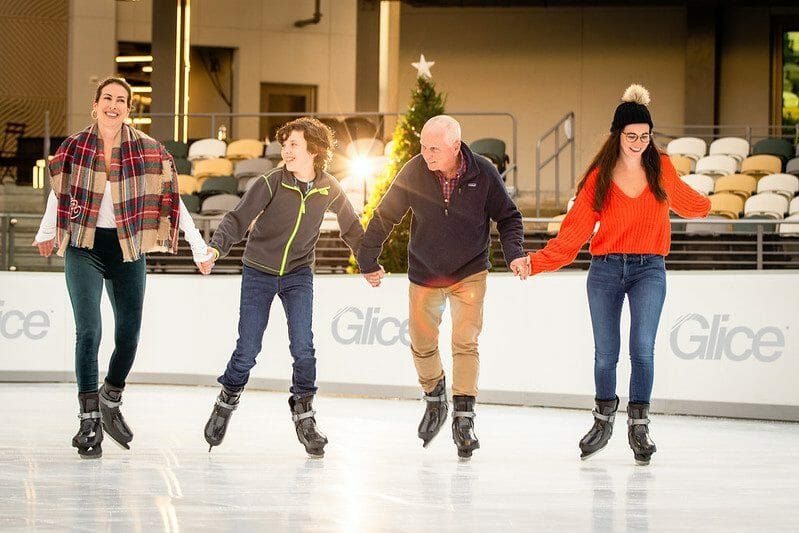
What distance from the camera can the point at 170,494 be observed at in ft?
15.1

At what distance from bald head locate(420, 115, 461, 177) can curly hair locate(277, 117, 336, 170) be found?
1.49 ft

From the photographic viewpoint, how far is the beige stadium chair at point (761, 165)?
15867mm

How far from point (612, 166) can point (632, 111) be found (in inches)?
10.2

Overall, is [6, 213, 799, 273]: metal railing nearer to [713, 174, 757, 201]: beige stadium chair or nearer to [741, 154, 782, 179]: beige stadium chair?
[713, 174, 757, 201]: beige stadium chair

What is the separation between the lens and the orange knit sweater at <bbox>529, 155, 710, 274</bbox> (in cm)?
559

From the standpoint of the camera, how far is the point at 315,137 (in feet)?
18.9

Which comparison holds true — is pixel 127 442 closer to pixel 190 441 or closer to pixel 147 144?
pixel 190 441

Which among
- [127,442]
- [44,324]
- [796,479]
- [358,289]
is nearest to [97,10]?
[44,324]

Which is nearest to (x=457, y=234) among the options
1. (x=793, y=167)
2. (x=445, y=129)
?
(x=445, y=129)

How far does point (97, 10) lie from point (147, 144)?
16.7 meters

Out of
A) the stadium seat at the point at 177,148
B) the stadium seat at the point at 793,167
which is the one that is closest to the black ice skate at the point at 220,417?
the stadium seat at the point at 793,167

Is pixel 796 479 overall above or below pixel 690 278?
below

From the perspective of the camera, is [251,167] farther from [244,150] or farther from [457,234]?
[457,234]

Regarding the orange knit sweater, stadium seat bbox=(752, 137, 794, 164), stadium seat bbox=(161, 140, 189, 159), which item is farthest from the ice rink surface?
stadium seat bbox=(161, 140, 189, 159)
